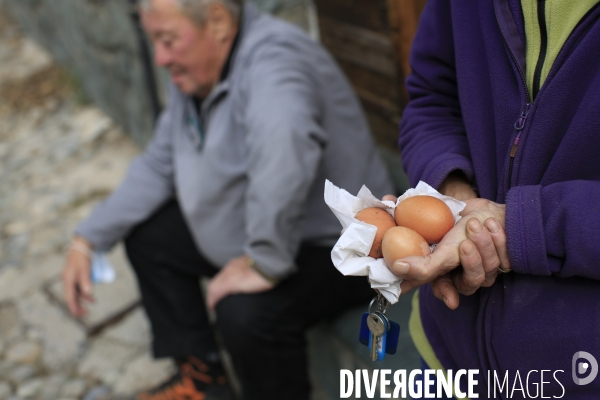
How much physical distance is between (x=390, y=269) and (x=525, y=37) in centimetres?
39

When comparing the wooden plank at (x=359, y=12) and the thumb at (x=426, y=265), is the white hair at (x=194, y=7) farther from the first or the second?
the thumb at (x=426, y=265)

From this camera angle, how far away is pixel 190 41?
6.79ft

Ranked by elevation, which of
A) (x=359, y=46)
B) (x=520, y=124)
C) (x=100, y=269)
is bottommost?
(x=100, y=269)

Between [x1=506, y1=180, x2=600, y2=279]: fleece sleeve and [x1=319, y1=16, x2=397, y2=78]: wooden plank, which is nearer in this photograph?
[x1=506, y1=180, x2=600, y2=279]: fleece sleeve

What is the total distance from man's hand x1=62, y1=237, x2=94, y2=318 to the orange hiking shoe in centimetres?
45

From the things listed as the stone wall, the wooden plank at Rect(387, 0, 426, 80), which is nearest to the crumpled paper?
the stone wall

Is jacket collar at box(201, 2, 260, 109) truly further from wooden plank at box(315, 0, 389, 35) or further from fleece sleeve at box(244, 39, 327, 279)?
wooden plank at box(315, 0, 389, 35)

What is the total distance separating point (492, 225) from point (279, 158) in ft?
3.35

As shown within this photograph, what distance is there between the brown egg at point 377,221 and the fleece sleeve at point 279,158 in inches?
32.6

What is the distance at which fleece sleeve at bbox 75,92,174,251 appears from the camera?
237 centimetres

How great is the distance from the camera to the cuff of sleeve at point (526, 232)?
2.73 ft

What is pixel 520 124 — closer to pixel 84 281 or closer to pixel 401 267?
pixel 401 267

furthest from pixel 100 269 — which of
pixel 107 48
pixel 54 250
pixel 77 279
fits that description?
pixel 107 48

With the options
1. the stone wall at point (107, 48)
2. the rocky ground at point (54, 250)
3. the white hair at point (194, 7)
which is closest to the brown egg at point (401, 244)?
the white hair at point (194, 7)
